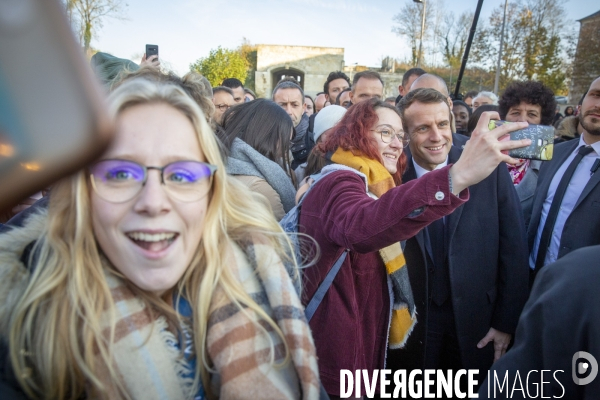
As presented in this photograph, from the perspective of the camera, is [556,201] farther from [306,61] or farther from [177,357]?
[306,61]

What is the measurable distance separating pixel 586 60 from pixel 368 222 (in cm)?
2941

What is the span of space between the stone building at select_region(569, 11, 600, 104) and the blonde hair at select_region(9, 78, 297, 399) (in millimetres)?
28546

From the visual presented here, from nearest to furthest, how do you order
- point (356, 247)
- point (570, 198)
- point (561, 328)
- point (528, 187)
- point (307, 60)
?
1. point (561, 328)
2. point (356, 247)
3. point (570, 198)
4. point (528, 187)
5. point (307, 60)

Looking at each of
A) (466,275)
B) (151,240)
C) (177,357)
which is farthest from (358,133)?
(177,357)

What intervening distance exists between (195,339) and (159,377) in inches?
6.1

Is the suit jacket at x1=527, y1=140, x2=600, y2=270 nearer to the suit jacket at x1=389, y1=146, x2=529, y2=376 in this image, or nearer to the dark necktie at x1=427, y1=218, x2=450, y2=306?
the suit jacket at x1=389, y1=146, x2=529, y2=376

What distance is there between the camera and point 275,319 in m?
1.36

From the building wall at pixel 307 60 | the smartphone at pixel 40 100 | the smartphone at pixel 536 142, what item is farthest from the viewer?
the building wall at pixel 307 60

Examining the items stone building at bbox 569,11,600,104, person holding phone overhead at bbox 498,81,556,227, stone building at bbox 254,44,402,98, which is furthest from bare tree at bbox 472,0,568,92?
person holding phone overhead at bbox 498,81,556,227

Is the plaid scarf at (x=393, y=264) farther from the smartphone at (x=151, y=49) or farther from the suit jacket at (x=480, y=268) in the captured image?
the smartphone at (x=151, y=49)

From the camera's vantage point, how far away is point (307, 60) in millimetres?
36312

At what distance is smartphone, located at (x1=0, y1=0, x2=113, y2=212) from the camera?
39 centimetres

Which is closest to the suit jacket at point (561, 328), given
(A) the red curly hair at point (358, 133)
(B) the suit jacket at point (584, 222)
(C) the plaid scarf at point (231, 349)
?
(C) the plaid scarf at point (231, 349)

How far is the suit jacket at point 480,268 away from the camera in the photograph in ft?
8.08
